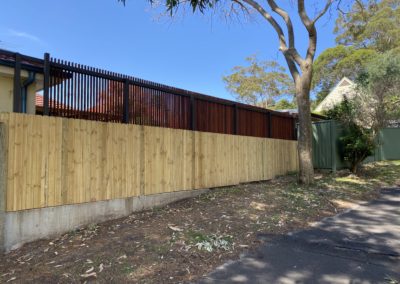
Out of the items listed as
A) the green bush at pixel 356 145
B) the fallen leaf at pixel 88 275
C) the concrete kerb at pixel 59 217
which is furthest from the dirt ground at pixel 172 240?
the green bush at pixel 356 145

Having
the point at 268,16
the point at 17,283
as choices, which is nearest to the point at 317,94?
the point at 268,16

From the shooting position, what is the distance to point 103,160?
575cm

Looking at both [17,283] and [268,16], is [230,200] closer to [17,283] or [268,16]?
[17,283]

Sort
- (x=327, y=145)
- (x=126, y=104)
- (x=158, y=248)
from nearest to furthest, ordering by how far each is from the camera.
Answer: (x=158, y=248) → (x=126, y=104) → (x=327, y=145)

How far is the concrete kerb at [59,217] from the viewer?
15.0 feet

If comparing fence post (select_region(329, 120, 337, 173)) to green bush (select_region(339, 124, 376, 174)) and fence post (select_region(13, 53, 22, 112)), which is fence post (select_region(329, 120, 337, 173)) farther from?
fence post (select_region(13, 53, 22, 112))

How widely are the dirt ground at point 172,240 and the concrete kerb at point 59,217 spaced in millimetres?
124

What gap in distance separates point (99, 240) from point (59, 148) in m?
1.59

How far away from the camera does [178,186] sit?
715 centimetres

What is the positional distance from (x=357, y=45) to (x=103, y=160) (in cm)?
2897

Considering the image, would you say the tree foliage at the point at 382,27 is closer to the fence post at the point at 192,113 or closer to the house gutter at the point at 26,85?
the fence post at the point at 192,113

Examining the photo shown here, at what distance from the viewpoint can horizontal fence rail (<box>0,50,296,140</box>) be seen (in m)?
5.39

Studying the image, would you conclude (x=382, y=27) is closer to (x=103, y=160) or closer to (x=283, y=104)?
(x=283, y=104)

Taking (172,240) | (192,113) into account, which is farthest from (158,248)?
(192,113)
